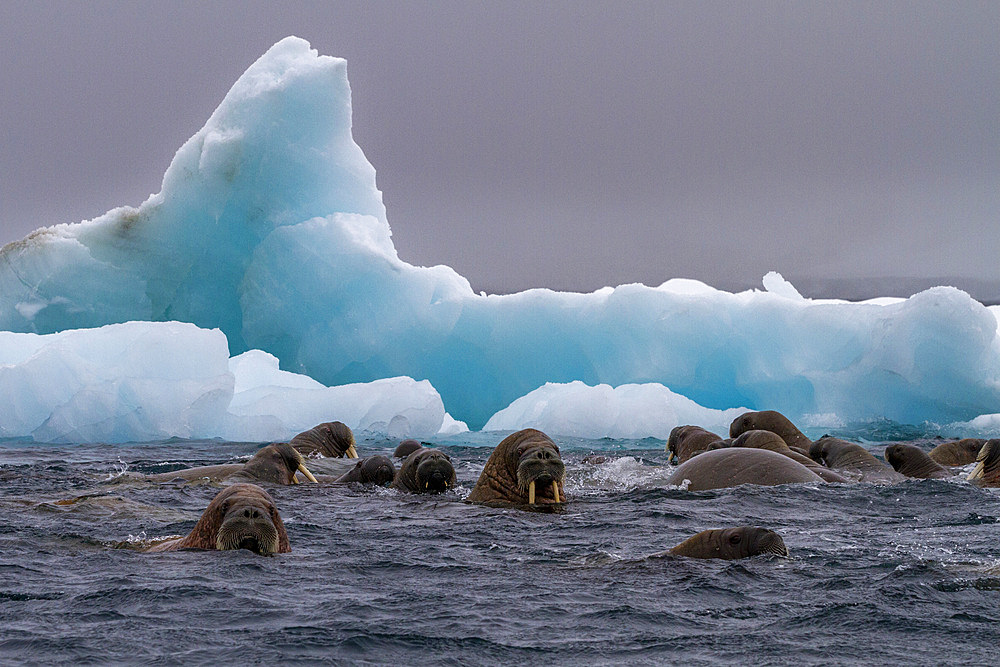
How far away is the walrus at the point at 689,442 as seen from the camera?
12016 mm

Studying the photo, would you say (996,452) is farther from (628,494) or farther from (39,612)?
(39,612)

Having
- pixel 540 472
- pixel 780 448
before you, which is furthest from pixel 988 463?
pixel 540 472

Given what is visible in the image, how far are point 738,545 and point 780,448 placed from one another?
5.49 m

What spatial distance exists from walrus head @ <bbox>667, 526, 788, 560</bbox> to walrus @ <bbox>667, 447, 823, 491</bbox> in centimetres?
366

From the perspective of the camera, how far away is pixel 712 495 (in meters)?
8.84

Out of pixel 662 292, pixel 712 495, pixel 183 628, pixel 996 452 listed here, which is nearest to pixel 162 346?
pixel 662 292

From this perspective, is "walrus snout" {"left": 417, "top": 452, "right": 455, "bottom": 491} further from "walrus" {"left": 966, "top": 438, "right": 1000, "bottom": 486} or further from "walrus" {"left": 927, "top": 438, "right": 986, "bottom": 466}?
"walrus" {"left": 927, "top": 438, "right": 986, "bottom": 466}

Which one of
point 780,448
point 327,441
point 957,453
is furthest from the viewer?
point 327,441

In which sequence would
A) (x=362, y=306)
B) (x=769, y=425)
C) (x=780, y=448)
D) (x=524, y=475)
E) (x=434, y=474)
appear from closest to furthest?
1. (x=524, y=475)
2. (x=434, y=474)
3. (x=780, y=448)
4. (x=769, y=425)
5. (x=362, y=306)

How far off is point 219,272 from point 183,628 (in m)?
17.7

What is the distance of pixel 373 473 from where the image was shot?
1004 centimetres

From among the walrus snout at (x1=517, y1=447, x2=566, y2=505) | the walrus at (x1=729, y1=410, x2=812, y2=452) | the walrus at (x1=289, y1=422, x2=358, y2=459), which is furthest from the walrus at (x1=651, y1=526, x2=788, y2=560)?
the walrus at (x1=289, y1=422, x2=358, y2=459)

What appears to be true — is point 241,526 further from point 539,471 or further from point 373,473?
point 373,473

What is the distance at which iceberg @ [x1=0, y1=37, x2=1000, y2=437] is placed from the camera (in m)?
19.7
